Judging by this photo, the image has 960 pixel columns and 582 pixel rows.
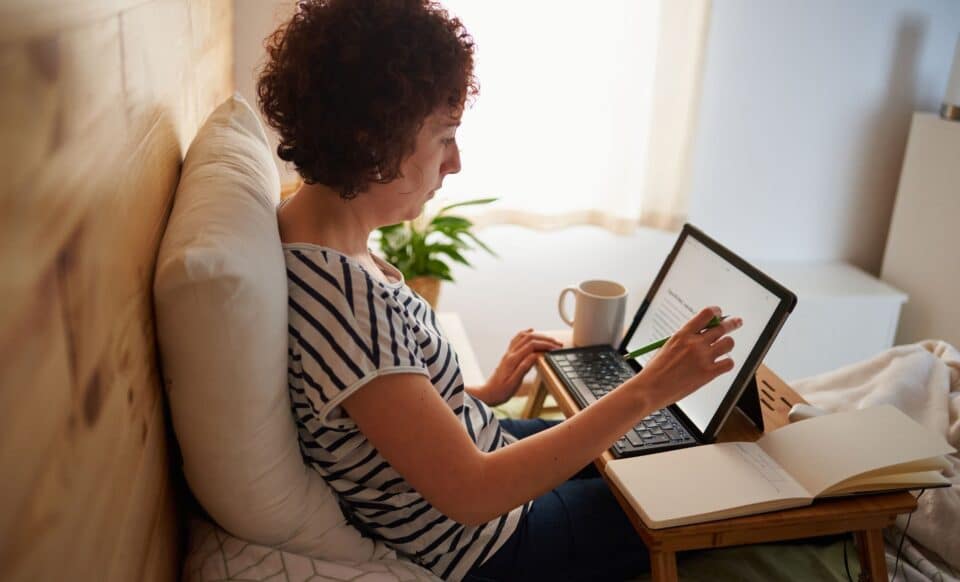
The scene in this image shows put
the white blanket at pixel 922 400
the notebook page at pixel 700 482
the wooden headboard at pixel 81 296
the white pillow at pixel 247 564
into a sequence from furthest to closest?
the white blanket at pixel 922 400, the notebook page at pixel 700 482, the white pillow at pixel 247 564, the wooden headboard at pixel 81 296

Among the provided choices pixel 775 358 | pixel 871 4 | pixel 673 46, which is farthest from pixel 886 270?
pixel 673 46

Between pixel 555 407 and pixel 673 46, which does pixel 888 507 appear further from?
pixel 673 46

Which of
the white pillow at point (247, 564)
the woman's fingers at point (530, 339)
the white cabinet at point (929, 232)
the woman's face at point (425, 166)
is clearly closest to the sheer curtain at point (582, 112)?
the white cabinet at point (929, 232)

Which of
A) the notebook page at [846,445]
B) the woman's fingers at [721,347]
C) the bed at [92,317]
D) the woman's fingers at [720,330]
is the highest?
the bed at [92,317]

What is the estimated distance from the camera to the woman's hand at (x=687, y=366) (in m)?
1.01

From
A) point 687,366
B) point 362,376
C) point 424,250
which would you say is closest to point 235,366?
point 362,376

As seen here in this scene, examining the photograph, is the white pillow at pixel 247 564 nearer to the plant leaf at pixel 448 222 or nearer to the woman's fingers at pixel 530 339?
the woman's fingers at pixel 530 339

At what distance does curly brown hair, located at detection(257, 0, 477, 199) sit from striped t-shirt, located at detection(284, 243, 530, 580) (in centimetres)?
12

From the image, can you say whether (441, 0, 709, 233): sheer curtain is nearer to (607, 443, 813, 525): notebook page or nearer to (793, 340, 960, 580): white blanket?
(793, 340, 960, 580): white blanket

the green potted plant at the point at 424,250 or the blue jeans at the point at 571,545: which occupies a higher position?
the green potted plant at the point at 424,250

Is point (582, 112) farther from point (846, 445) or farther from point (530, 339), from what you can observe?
point (846, 445)

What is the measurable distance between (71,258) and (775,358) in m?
2.49

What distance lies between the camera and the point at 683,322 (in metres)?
1.32

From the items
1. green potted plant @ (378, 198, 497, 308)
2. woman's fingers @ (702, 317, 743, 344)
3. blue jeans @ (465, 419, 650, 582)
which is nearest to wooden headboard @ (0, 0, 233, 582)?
blue jeans @ (465, 419, 650, 582)
